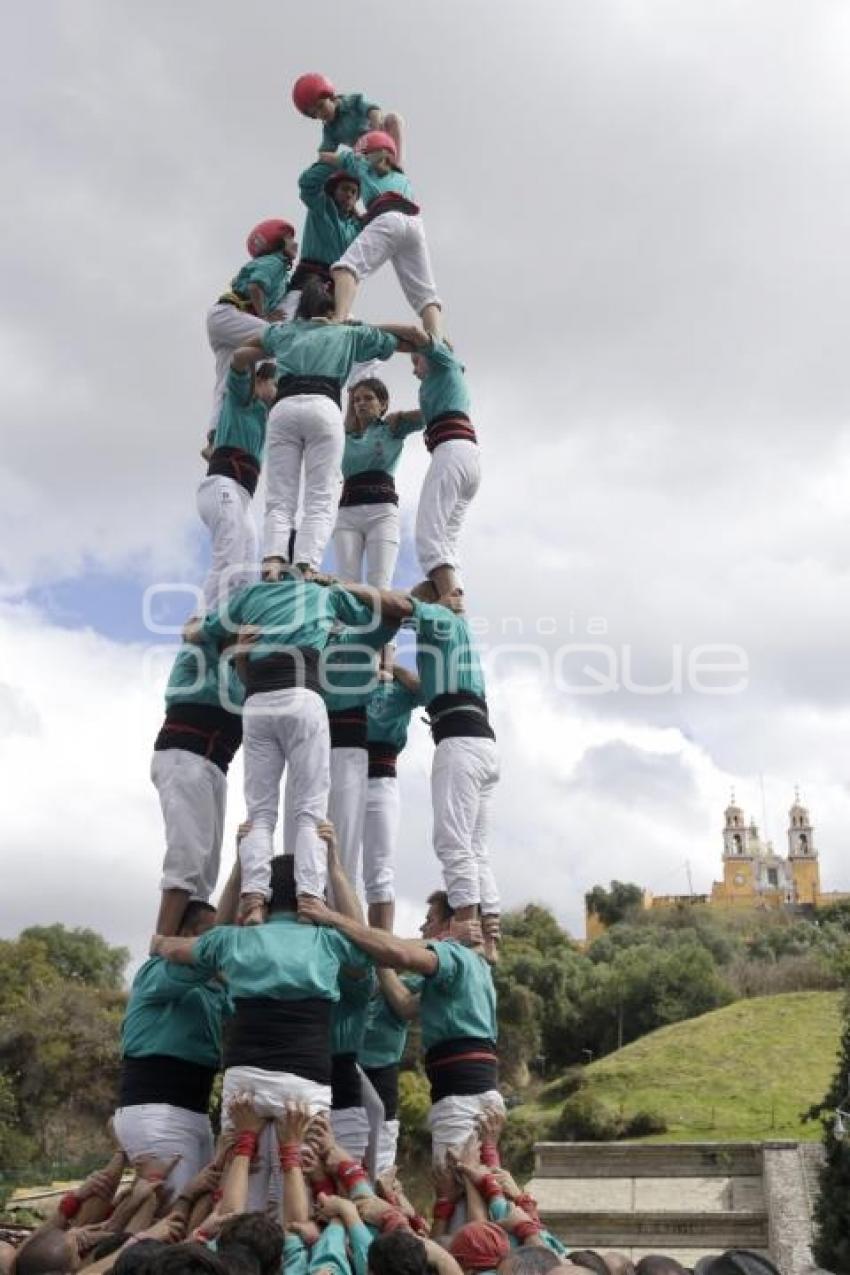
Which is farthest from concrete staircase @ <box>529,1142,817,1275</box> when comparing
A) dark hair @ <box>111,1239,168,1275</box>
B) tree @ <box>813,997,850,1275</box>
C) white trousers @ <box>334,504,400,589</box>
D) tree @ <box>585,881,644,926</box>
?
tree @ <box>585,881,644,926</box>

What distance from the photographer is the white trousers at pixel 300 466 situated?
8.88 m

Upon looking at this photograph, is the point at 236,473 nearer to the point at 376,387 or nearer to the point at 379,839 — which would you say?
the point at 376,387

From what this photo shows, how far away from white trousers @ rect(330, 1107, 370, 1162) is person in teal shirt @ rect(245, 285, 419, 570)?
371 centimetres

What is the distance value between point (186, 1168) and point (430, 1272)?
359 cm

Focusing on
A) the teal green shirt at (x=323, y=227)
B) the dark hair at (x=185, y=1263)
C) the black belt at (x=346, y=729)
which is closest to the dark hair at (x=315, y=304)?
the teal green shirt at (x=323, y=227)

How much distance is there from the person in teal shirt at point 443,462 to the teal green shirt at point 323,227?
1.76m

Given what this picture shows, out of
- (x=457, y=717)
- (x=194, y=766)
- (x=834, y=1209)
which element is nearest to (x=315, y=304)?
(x=457, y=717)

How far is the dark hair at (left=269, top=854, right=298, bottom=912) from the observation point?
7445 mm

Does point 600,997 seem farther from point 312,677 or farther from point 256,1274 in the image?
point 256,1274

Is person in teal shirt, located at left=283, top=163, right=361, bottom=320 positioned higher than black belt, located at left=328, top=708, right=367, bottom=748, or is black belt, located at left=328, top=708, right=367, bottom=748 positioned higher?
person in teal shirt, located at left=283, top=163, right=361, bottom=320

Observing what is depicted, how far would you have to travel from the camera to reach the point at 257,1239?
452 centimetres

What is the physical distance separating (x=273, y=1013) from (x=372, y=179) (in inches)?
289

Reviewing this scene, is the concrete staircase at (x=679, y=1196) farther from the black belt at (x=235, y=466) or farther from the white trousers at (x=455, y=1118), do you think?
the black belt at (x=235, y=466)

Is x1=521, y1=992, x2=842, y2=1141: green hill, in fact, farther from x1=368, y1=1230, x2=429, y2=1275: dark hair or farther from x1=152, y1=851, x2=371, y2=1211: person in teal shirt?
x1=368, y1=1230, x2=429, y2=1275: dark hair
